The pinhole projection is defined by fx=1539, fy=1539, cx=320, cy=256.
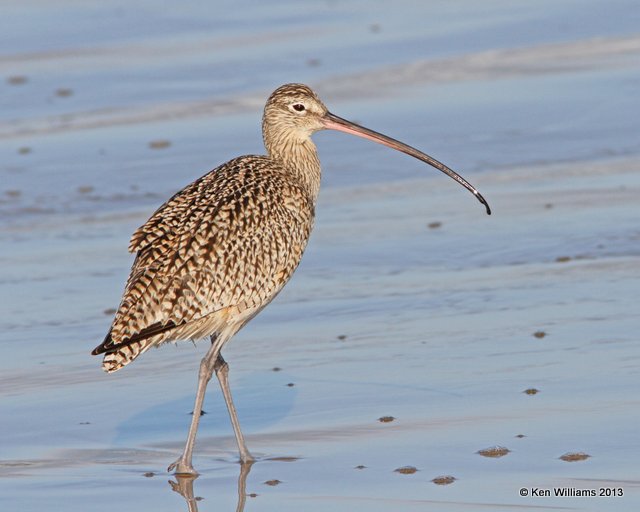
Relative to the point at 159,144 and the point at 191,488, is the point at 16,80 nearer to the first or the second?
the point at 159,144

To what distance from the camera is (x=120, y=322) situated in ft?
22.6

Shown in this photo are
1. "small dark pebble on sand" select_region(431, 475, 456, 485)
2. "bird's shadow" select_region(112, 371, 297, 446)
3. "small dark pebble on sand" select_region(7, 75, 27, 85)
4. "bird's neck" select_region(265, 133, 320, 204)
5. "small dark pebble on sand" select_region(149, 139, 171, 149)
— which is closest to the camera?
"small dark pebble on sand" select_region(431, 475, 456, 485)

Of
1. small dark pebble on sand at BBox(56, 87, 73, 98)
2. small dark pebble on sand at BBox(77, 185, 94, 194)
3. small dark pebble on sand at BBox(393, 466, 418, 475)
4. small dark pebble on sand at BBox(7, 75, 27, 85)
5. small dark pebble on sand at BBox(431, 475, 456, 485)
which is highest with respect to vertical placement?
small dark pebble on sand at BBox(7, 75, 27, 85)

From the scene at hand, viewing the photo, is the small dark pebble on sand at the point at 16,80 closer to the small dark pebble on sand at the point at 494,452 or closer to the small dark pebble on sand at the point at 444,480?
the small dark pebble on sand at the point at 494,452

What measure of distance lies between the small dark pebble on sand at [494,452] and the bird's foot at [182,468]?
1290 millimetres

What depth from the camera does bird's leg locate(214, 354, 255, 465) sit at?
7094mm

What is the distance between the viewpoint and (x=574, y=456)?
6.69m

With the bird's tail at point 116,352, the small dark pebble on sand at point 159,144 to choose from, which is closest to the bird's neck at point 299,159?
the bird's tail at point 116,352

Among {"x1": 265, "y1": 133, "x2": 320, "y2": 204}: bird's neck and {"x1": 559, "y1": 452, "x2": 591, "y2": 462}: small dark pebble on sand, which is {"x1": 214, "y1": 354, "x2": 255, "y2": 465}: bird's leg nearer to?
{"x1": 265, "y1": 133, "x2": 320, "y2": 204}: bird's neck

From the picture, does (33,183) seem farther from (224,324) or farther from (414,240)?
(224,324)

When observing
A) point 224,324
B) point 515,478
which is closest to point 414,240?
point 224,324

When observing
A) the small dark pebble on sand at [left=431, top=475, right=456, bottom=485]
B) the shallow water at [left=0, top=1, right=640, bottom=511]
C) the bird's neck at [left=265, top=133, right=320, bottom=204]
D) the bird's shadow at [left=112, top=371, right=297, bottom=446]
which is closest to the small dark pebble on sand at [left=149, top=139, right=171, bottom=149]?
the shallow water at [left=0, top=1, right=640, bottom=511]

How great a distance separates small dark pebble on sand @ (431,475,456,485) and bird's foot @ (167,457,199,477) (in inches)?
44.3

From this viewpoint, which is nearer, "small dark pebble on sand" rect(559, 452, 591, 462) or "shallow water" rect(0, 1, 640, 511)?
"small dark pebble on sand" rect(559, 452, 591, 462)
